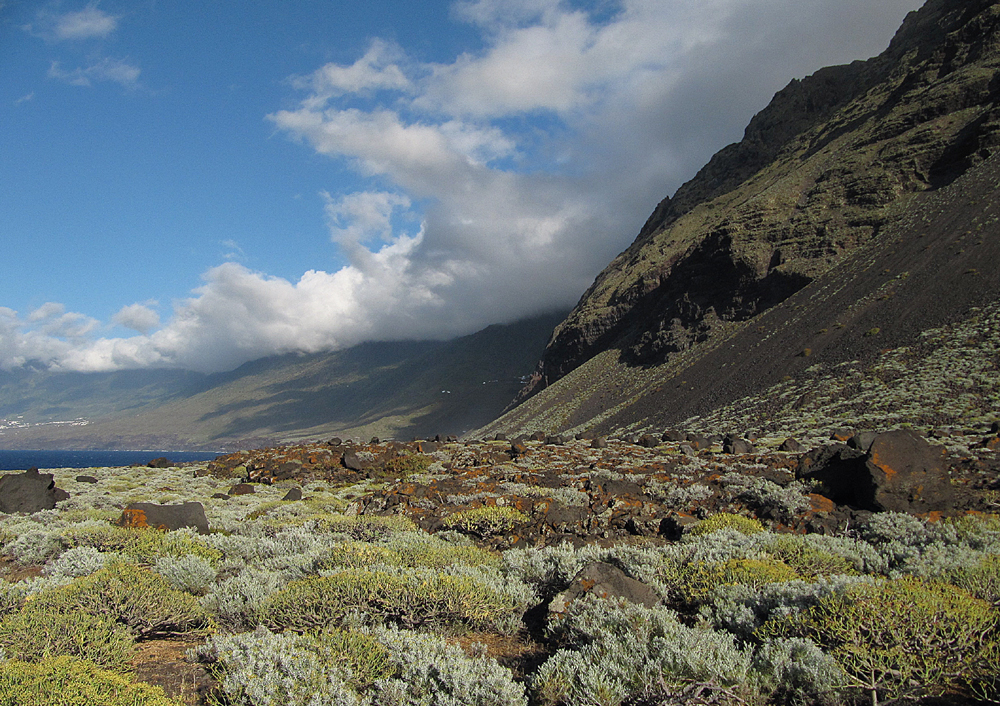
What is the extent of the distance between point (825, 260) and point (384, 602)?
68.4 metres

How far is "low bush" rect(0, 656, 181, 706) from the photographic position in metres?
3.38

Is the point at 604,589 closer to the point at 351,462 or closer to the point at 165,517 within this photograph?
the point at 165,517

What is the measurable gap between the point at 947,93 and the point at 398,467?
8363 cm

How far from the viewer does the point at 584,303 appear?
368 ft

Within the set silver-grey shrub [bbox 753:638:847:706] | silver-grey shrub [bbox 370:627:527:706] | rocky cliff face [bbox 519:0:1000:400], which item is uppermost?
rocky cliff face [bbox 519:0:1000:400]

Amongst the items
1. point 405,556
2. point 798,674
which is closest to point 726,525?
point 798,674

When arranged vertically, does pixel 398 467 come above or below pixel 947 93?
below

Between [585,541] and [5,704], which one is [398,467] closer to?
[585,541]

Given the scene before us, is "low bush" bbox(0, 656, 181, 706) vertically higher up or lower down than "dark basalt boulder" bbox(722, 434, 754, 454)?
higher up

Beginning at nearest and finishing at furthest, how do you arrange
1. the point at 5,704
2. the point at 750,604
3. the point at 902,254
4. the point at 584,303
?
1. the point at 5,704
2. the point at 750,604
3. the point at 902,254
4. the point at 584,303

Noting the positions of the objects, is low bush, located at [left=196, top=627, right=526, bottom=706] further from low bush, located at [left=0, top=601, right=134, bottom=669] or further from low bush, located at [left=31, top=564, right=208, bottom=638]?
low bush, located at [left=31, top=564, right=208, bottom=638]

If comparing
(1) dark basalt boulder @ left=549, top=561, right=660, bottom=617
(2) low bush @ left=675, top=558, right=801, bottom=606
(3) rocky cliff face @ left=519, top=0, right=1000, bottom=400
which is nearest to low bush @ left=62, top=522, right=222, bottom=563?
(1) dark basalt boulder @ left=549, top=561, right=660, bottom=617

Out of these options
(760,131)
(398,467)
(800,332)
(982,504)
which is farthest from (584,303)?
(982,504)

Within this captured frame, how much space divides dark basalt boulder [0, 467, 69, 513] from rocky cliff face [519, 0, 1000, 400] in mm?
64413
